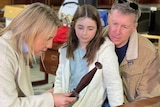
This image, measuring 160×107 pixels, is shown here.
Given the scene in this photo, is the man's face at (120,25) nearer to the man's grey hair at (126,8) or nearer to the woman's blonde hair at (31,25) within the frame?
the man's grey hair at (126,8)

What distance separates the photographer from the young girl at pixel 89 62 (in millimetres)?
1788

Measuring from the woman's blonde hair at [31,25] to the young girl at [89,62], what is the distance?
1.44 feet

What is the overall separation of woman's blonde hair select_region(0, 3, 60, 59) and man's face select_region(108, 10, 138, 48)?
0.49 metres

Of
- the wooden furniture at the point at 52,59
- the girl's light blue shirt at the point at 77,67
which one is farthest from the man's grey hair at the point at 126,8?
the wooden furniture at the point at 52,59

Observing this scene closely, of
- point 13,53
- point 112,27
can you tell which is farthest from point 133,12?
point 13,53

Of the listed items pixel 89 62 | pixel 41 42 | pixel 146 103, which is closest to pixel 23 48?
pixel 41 42

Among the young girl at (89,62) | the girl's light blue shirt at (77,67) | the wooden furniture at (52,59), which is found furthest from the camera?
the wooden furniture at (52,59)

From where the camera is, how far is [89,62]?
1842mm

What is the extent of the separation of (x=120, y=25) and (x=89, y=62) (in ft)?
0.89

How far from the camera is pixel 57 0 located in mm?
7184

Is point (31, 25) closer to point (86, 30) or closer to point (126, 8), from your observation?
point (86, 30)

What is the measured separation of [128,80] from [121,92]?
13cm

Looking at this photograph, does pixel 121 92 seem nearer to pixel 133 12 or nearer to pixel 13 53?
pixel 133 12

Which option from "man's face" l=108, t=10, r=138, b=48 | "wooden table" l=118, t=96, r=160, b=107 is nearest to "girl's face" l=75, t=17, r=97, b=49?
"man's face" l=108, t=10, r=138, b=48
